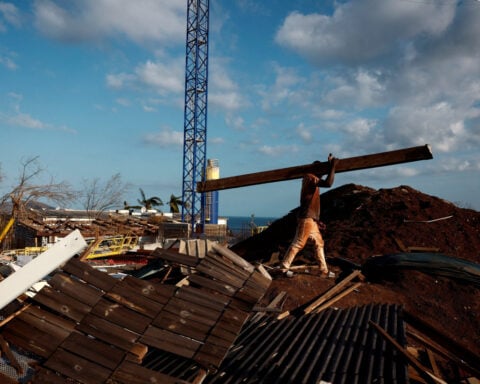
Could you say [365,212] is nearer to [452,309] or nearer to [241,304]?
[452,309]

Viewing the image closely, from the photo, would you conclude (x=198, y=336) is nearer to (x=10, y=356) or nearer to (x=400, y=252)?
(x=10, y=356)

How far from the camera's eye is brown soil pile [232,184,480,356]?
29.4ft

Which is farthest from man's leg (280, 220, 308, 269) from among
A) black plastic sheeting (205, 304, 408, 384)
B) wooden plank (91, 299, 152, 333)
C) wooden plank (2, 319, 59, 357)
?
wooden plank (2, 319, 59, 357)

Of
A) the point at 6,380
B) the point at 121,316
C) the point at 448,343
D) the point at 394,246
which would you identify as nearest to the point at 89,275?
the point at 121,316

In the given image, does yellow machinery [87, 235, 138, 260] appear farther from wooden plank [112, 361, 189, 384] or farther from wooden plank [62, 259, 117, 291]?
wooden plank [112, 361, 189, 384]

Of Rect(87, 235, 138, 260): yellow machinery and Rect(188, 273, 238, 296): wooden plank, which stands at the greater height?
Rect(188, 273, 238, 296): wooden plank

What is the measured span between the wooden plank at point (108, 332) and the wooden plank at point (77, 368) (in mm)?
288

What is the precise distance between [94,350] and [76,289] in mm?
805

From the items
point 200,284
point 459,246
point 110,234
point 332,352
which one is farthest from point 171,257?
point 110,234

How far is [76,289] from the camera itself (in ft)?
16.1

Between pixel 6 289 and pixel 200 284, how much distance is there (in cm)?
221

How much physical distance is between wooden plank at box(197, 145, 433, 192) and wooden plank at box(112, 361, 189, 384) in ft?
15.5

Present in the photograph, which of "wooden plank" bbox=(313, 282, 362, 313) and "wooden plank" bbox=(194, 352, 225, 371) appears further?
"wooden plank" bbox=(313, 282, 362, 313)

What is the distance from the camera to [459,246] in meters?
12.6
